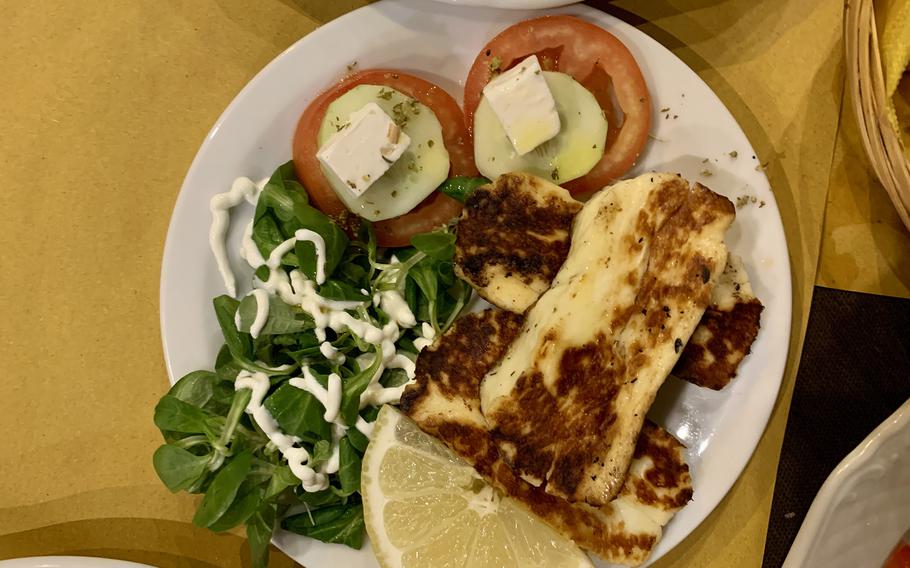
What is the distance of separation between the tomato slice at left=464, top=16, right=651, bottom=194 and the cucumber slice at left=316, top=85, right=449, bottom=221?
0.14m

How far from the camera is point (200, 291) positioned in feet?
5.21

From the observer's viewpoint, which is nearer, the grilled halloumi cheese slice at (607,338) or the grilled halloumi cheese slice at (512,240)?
the grilled halloumi cheese slice at (607,338)

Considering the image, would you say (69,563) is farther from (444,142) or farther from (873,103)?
Answer: (873,103)

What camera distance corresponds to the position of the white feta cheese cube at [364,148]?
1444mm

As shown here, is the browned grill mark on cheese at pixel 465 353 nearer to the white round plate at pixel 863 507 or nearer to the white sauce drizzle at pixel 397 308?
the white sauce drizzle at pixel 397 308

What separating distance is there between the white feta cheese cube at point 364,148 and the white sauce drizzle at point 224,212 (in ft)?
0.70

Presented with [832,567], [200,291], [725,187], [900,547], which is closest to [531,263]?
[725,187]

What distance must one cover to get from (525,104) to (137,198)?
1031 millimetres

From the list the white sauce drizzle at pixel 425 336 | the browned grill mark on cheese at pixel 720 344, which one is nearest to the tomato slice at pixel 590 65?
the browned grill mark on cheese at pixel 720 344

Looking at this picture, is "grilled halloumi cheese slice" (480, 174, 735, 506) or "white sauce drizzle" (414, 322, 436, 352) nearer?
"grilled halloumi cheese slice" (480, 174, 735, 506)

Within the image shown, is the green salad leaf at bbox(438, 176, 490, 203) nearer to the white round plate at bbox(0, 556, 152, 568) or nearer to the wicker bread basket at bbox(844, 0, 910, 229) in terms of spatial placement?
the wicker bread basket at bbox(844, 0, 910, 229)

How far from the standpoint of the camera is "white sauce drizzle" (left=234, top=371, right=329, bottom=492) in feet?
5.07

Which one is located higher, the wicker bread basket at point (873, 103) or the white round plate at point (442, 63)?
the wicker bread basket at point (873, 103)

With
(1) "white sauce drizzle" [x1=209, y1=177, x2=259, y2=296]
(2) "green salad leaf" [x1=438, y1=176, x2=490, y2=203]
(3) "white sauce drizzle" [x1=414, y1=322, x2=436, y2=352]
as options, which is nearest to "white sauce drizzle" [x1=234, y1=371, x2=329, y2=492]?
(1) "white sauce drizzle" [x1=209, y1=177, x2=259, y2=296]
